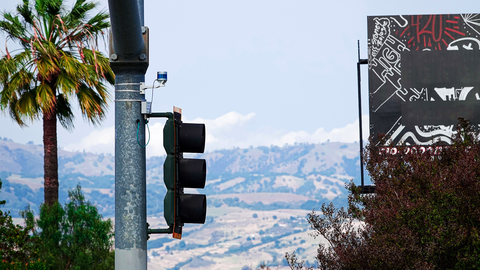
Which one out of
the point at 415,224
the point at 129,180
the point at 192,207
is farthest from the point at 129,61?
the point at 415,224

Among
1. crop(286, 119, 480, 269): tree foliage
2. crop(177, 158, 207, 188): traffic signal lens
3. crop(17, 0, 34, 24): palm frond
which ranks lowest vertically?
crop(286, 119, 480, 269): tree foliage

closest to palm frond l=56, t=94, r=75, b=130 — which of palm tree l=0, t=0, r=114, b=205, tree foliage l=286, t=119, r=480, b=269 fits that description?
palm tree l=0, t=0, r=114, b=205

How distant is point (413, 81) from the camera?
2397 centimetres

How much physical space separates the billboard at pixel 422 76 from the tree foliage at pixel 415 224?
7.05m

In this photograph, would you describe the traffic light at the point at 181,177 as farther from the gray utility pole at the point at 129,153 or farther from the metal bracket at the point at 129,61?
the metal bracket at the point at 129,61

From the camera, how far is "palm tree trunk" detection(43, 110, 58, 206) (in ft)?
72.7

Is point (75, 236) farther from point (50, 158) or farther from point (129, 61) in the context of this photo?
point (129, 61)

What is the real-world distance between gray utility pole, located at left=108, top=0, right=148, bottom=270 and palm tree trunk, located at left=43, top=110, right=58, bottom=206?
17.9 meters

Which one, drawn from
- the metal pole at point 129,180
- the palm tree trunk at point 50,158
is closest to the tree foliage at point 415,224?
the metal pole at point 129,180

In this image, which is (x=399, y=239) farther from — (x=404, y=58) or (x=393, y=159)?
(x=404, y=58)

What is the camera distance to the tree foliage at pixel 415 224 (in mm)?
12383

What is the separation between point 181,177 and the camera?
5316 millimetres

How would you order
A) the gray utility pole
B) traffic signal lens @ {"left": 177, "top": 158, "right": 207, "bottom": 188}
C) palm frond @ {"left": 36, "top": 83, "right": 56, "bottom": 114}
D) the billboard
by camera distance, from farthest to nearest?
the billboard → palm frond @ {"left": 36, "top": 83, "right": 56, "bottom": 114} → traffic signal lens @ {"left": 177, "top": 158, "right": 207, "bottom": 188} → the gray utility pole

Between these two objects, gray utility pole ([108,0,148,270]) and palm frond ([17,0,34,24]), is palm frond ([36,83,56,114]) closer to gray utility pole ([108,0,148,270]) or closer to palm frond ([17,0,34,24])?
palm frond ([17,0,34,24])
